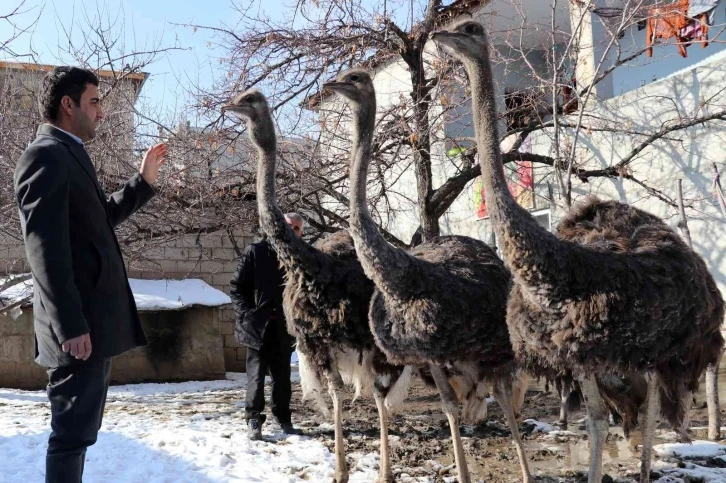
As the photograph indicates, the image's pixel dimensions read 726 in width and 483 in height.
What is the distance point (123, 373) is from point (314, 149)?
426 cm

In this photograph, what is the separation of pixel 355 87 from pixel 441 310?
1.66 meters

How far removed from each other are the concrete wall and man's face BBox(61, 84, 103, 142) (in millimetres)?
6863

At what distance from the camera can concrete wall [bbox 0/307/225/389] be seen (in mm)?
9133

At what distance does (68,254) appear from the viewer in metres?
2.69

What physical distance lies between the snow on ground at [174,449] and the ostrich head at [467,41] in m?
2.65

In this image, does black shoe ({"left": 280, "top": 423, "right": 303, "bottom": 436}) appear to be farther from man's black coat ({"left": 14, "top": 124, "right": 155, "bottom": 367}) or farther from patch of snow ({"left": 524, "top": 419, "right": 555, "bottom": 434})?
man's black coat ({"left": 14, "top": 124, "right": 155, "bottom": 367})

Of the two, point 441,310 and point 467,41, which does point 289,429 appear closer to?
point 441,310

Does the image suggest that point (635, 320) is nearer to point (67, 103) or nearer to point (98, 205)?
point (98, 205)

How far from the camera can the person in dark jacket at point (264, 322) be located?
5750 millimetres

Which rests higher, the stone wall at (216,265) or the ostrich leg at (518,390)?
the stone wall at (216,265)

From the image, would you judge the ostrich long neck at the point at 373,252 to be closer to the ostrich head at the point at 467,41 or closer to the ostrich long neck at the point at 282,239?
the ostrich long neck at the point at 282,239

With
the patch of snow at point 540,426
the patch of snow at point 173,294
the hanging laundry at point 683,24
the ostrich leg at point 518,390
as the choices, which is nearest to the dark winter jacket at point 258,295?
the ostrich leg at point 518,390

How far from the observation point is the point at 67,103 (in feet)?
9.87

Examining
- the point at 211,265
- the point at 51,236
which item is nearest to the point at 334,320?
the point at 51,236
